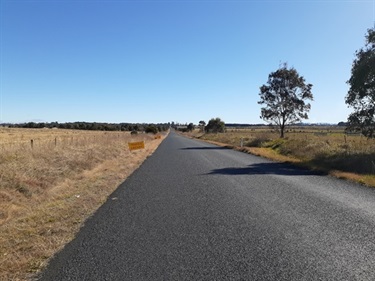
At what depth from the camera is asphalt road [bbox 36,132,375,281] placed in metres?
4.60

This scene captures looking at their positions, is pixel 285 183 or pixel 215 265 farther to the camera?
pixel 285 183

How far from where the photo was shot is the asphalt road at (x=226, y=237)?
181 inches

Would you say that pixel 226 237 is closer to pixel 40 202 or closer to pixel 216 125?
pixel 40 202

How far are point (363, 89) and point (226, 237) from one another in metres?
18.4

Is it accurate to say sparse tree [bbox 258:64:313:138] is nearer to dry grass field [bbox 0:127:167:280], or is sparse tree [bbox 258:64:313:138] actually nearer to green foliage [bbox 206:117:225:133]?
dry grass field [bbox 0:127:167:280]

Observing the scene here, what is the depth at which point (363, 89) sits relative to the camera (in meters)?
21.3

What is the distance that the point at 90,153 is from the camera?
864 inches

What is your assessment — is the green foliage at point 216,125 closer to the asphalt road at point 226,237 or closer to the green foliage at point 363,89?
the green foliage at point 363,89

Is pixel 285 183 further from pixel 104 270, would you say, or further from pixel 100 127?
pixel 100 127

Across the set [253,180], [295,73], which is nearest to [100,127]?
[295,73]

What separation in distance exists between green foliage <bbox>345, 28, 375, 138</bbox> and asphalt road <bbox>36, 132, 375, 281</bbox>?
11944 millimetres

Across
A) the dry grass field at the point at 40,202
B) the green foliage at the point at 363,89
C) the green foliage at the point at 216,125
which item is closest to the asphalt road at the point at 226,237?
the dry grass field at the point at 40,202

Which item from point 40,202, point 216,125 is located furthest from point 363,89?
point 216,125

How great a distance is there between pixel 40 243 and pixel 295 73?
42232 mm
